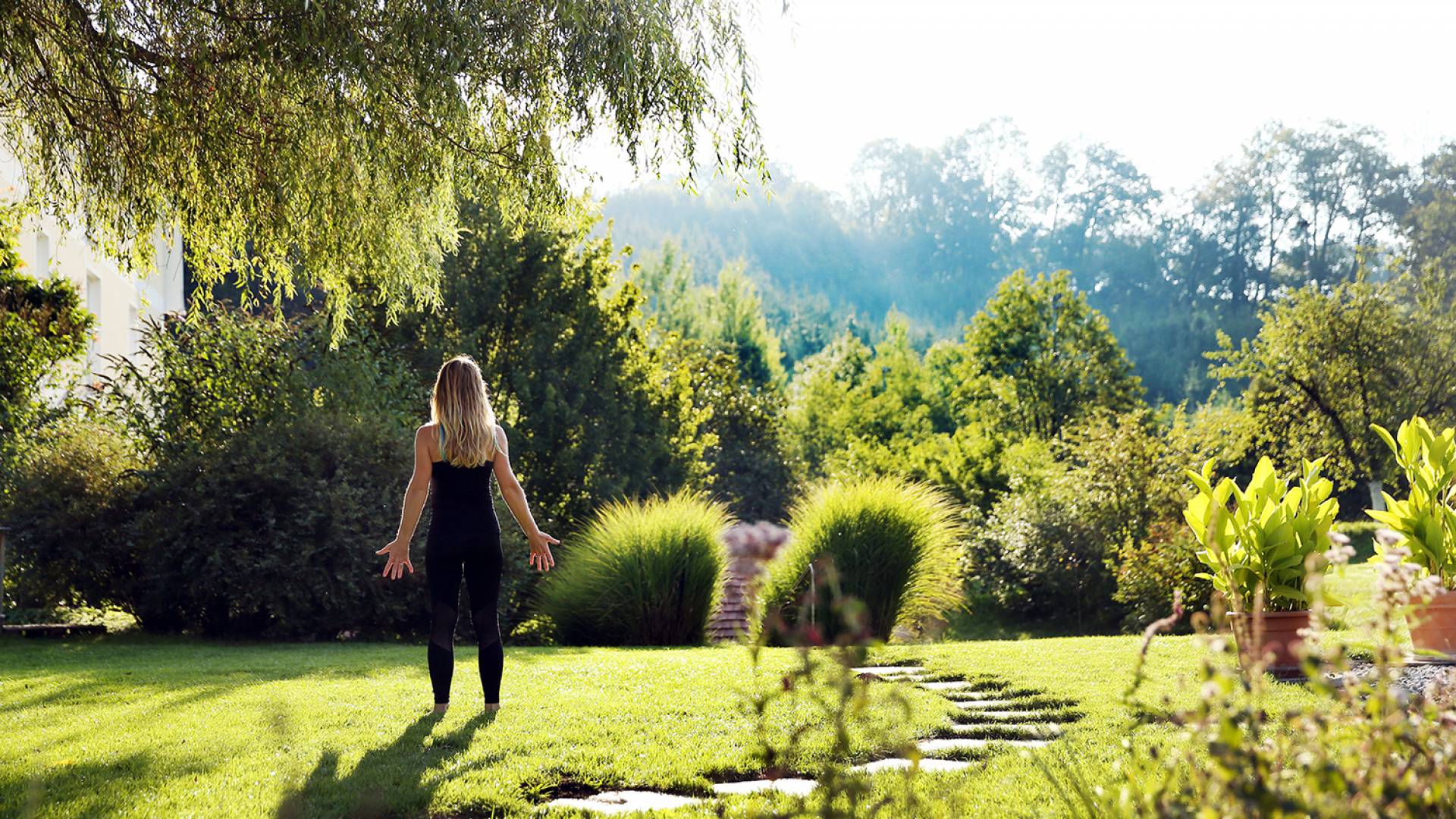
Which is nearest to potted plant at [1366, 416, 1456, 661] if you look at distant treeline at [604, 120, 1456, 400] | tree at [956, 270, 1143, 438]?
tree at [956, 270, 1143, 438]

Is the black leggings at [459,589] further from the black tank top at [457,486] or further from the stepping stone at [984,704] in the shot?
the stepping stone at [984,704]

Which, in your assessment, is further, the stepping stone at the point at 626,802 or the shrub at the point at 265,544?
the shrub at the point at 265,544

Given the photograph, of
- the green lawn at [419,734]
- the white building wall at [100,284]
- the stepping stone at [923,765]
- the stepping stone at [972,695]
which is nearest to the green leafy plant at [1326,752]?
the green lawn at [419,734]

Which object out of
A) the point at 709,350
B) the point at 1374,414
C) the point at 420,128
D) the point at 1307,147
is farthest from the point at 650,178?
the point at 1307,147

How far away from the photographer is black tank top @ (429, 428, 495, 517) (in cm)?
601

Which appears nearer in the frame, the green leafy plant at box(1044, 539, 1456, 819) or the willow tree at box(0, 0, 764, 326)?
the green leafy plant at box(1044, 539, 1456, 819)

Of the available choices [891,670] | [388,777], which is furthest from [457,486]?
[891,670]

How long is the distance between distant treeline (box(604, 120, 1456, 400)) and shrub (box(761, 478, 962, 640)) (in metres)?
23.8

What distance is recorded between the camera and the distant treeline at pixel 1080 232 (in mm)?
68250

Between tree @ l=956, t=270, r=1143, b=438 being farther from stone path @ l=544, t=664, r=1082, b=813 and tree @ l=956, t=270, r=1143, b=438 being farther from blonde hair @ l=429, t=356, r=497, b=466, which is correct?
blonde hair @ l=429, t=356, r=497, b=466

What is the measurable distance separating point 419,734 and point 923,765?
224 centimetres

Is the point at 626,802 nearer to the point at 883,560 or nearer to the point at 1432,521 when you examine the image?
the point at 1432,521

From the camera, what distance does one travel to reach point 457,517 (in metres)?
6.00

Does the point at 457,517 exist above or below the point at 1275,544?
above
